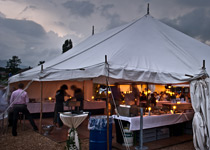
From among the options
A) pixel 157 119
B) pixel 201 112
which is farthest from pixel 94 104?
pixel 201 112

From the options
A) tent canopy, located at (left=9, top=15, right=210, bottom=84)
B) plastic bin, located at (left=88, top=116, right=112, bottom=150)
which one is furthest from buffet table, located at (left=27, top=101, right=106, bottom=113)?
plastic bin, located at (left=88, top=116, right=112, bottom=150)

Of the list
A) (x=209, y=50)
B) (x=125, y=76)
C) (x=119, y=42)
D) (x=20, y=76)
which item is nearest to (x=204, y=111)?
(x=125, y=76)

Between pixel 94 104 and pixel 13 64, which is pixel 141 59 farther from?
Answer: pixel 13 64

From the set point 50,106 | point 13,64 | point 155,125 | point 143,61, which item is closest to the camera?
point 143,61

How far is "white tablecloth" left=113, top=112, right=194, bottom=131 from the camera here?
478 cm

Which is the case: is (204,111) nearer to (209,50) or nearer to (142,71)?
(142,71)

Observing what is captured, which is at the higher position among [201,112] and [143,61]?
[143,61]

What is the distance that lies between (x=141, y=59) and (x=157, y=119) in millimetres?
1653

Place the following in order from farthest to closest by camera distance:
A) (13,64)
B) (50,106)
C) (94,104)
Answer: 1. (13,64)
2. (94,104)
3. (50,106)

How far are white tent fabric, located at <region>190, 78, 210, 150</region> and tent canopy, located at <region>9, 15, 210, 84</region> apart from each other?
361mm

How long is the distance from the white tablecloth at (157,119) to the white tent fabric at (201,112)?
2.91ft

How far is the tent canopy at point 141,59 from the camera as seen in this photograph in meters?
4.48

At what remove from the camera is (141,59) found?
4.95m

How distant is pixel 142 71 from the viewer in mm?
4535
